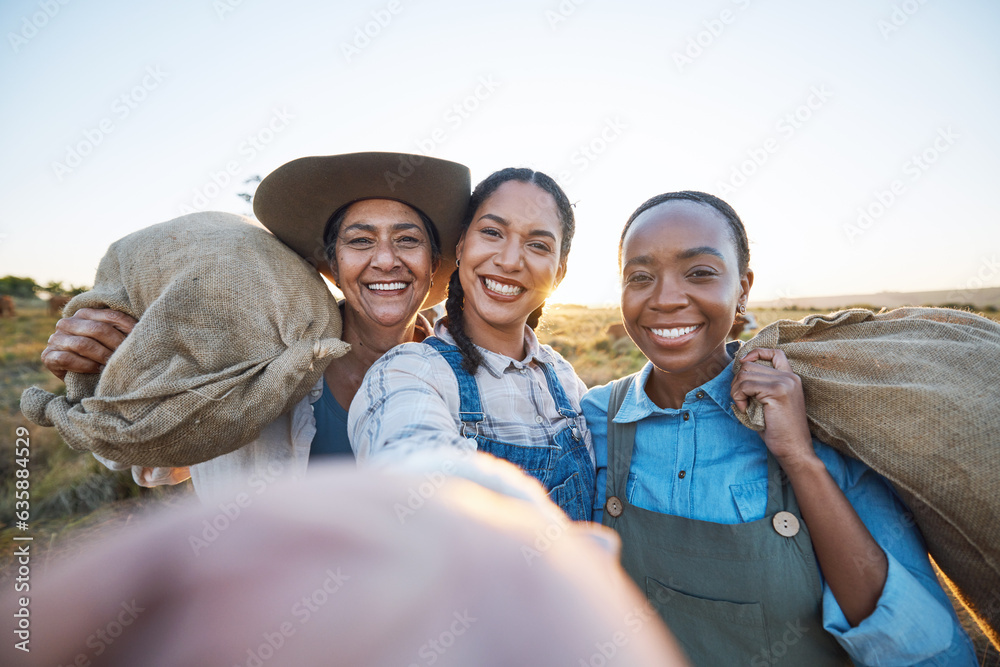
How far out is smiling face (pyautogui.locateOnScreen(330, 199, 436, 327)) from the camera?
2.50m

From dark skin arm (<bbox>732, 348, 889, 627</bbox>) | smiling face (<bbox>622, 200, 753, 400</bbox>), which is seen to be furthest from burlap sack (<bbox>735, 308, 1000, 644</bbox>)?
smiling face (<bbox>622, 200, 753, 400</bbox>)

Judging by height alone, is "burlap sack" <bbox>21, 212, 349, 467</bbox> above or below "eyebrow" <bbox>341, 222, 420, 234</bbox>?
below

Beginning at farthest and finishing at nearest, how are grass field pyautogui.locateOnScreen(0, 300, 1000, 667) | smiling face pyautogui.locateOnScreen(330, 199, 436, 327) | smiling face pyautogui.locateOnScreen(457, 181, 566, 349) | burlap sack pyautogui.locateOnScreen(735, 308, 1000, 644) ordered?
grass field pyautogui.locateOnScreen(0, 300, 1000, 667)
smiling face pyautogui.locateOnScreen(330, 199, 436, 327)
smiling face pyautogui.locateOnScreen(457, 181, 566, 349)
burlap sack pyautogui.locateOnScreen(735, 308, 1000, 644)

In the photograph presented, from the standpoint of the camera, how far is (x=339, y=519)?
1.53 ft

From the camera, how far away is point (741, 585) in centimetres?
160

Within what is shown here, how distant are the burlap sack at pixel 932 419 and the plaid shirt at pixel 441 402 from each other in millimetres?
809

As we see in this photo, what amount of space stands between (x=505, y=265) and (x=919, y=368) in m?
1.51

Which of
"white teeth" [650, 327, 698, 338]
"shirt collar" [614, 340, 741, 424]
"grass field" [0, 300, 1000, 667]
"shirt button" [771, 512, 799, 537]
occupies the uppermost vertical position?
"white teeth" [650, 327, 698, 338]

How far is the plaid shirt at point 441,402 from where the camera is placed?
4.75ft

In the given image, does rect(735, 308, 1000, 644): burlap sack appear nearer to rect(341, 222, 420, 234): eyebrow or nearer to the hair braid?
the hair braid

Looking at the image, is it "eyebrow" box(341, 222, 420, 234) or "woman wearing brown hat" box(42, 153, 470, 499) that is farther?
"eyebrow" box(341, 222, 420, 234)

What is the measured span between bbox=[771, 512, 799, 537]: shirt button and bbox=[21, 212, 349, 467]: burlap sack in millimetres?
1794

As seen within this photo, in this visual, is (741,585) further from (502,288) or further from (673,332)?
(502,288)

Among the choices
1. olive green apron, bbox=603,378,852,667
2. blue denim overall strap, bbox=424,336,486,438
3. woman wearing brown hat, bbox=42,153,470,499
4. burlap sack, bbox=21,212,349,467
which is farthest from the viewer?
woman wearing brown hat, bbox=42,153,470,499
